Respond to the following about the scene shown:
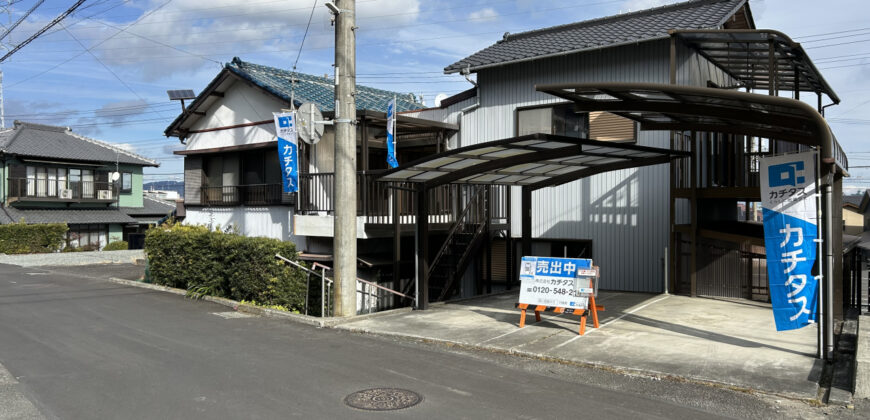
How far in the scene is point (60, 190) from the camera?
121ft

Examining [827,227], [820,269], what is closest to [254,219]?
[820,269]

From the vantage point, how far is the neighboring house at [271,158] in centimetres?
1462

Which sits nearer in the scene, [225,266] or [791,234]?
[791,234]

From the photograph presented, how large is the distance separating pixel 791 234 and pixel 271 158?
13415 mm

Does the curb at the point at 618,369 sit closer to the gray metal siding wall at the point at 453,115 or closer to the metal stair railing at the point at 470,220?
the metal stair railing at the point at 470,220

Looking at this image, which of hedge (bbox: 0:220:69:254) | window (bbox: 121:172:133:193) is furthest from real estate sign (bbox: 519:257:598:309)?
window (bbox: 121:172:133:193)

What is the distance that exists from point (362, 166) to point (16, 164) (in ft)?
101

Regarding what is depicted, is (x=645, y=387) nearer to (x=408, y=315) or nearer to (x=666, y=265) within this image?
(x=408, y=315)

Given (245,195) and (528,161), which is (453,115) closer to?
(245,195)

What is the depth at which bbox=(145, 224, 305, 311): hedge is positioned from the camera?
12344mm

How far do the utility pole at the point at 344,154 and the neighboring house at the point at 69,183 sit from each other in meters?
31.3

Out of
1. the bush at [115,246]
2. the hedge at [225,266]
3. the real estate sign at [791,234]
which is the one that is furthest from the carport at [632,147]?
the bush at [115,246]

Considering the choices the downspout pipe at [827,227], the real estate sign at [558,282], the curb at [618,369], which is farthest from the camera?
the real estate sign at [558,282]

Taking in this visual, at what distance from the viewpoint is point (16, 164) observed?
115ft
